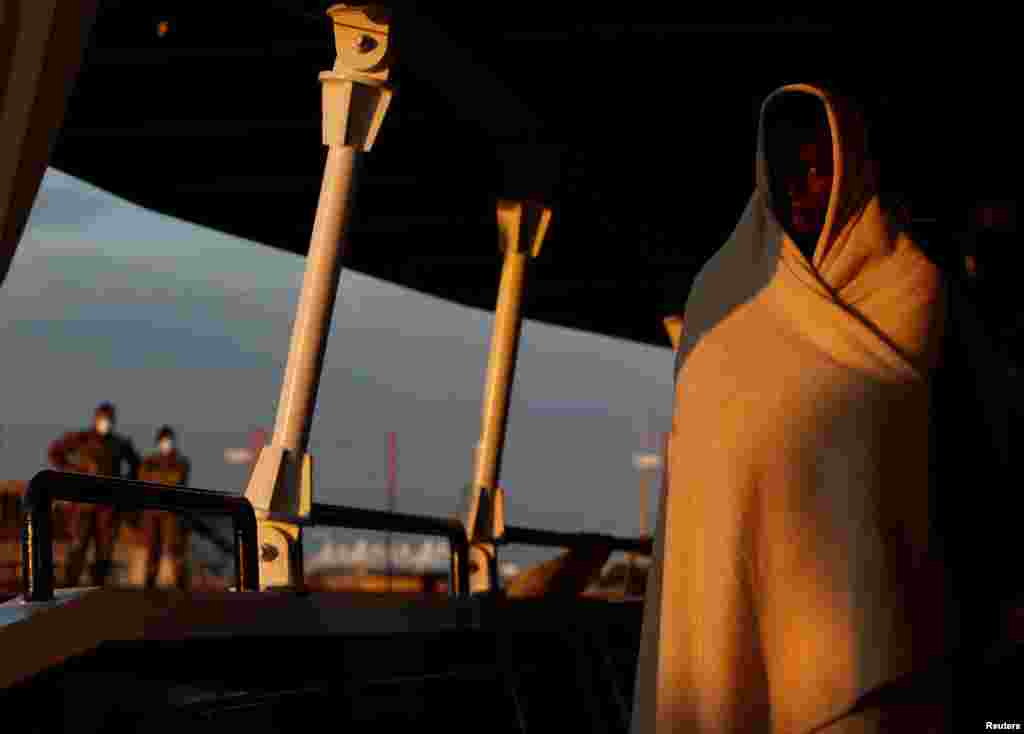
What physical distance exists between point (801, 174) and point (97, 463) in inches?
472

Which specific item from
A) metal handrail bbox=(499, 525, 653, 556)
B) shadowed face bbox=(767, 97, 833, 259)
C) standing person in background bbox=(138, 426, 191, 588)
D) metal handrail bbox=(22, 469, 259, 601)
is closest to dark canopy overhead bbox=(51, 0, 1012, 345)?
metal handrail bbox=(499, 525, 653, 556)

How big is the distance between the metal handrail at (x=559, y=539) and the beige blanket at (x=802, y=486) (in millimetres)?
8039

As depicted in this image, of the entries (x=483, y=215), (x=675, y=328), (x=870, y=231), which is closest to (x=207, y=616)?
(x=870, y=231)

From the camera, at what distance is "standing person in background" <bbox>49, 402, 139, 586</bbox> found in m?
13.8

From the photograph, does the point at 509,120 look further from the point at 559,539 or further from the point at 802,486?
the point at 802,486

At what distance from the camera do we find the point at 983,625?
314 cm

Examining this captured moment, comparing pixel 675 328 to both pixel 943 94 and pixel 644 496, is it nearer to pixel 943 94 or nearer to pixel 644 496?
pixel 943 94

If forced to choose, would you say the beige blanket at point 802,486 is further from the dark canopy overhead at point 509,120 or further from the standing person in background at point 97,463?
the standing person in background at point 97,463

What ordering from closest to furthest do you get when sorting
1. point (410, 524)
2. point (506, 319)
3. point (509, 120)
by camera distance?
point (410, 524)
point (509, 120)
point (506, 319)

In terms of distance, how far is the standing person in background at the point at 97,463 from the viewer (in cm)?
1383

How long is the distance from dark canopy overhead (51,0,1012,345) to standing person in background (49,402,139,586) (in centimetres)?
212

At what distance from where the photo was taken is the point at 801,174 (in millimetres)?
3400

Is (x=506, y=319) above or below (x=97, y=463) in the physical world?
above

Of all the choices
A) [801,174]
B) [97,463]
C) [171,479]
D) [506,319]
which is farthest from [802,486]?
[171,479]
